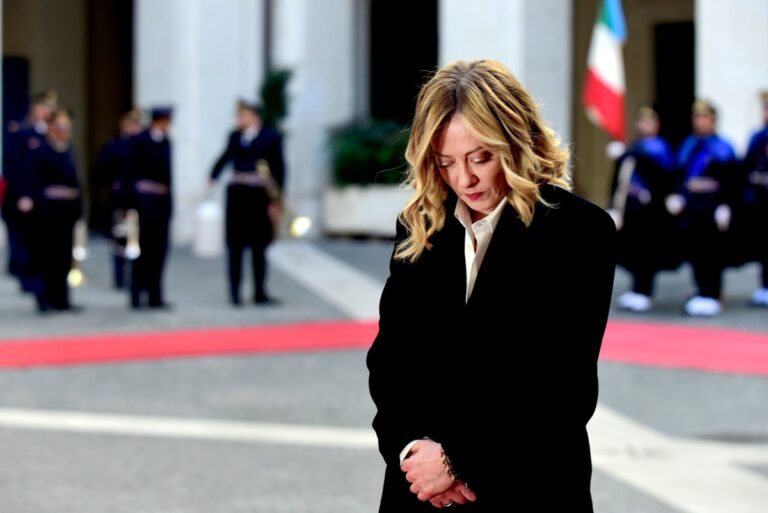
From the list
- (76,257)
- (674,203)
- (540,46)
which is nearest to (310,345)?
(674,203)

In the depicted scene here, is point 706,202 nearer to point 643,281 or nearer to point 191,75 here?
point 643,281

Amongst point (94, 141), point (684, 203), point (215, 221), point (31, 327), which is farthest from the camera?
point (94, 141)

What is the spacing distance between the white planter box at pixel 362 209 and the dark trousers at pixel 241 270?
26.7 ft

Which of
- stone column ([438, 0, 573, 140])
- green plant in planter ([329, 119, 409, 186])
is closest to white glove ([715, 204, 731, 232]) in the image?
stone column ([438, 0, 573, 140])

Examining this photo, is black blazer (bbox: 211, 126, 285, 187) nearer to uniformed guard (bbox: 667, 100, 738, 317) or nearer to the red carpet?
the red carpet

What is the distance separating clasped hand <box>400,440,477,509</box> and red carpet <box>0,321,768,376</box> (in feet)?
23.4

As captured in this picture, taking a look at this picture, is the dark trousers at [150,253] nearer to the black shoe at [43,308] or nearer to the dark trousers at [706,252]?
the black shoe at [43,308]

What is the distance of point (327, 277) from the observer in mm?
17031

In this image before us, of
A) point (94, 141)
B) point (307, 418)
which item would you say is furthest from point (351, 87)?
point (307, 418)

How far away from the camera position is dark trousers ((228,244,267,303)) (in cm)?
1393

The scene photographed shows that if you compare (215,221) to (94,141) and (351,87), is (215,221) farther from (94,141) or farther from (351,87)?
(94,141)

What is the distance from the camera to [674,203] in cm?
1327

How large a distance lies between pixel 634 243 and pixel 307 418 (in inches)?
236

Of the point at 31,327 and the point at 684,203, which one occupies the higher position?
the point at 684,203
